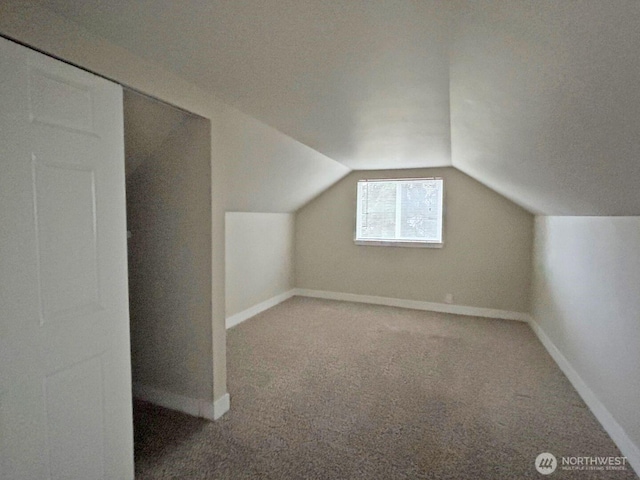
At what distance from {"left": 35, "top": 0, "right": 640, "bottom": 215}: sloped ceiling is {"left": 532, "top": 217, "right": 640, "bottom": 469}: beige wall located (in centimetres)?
→ 25

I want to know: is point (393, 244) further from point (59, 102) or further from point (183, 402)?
point (59, 102)

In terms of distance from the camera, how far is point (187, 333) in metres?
2.12

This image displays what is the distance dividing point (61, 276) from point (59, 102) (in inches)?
24.6

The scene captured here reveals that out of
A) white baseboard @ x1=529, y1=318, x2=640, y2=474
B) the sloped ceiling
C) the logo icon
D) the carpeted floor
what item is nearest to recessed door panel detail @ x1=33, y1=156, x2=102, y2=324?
the sloped ceiling

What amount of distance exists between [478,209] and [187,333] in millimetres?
3673

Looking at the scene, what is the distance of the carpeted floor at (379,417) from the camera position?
5.68 feet

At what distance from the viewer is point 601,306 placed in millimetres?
2180

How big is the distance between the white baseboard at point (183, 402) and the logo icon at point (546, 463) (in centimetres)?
178

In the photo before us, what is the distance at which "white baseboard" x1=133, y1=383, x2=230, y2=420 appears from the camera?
6.90 ft

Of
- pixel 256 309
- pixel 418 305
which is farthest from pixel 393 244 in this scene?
pixel 256 309

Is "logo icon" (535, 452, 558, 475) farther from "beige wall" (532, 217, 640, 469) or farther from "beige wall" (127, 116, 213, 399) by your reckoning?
"beige wall" (127, 116, 213, 399)

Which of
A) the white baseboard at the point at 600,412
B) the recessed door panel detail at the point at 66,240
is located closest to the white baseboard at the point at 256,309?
the recessed door panel detail at the point at 66,240

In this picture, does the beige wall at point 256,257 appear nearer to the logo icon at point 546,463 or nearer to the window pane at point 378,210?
the window pane at point 378,210

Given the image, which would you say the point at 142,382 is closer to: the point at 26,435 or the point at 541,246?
the point at 26,435
